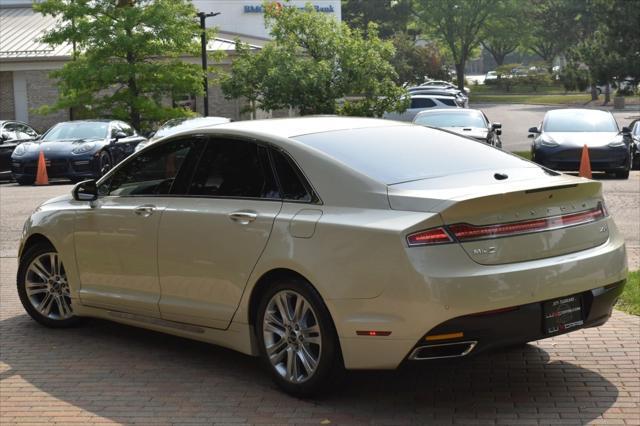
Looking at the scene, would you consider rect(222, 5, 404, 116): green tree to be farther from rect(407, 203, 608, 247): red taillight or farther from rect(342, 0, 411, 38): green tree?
rect(342, 0, 411, 38): green tree

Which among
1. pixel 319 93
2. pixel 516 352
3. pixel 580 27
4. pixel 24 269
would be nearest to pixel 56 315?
pixel 24 269

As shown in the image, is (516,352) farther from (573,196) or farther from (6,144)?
(6,144)

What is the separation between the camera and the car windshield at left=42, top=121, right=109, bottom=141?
23672 millimetres

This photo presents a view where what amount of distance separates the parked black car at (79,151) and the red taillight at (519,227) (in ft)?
57.5

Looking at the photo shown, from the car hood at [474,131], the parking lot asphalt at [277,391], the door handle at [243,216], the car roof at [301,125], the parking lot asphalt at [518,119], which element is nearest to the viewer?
the parking lot asphalt at [277,391]

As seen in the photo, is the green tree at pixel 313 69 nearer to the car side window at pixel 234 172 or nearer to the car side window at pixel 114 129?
the car side window at pixel 114 129

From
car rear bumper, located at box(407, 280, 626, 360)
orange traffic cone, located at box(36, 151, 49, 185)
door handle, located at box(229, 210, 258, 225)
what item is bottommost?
orange traffic cone, located at box(36, 151, 49, 185)

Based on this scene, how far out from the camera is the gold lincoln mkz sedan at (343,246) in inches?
210

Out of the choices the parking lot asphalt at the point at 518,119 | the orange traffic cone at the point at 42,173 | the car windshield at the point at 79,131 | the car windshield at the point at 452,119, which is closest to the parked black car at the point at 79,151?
the car windshield at the point at 79,131

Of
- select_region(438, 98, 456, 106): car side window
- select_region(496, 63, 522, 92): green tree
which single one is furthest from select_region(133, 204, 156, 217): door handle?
select_region(496, 63, 522, 92): green tree

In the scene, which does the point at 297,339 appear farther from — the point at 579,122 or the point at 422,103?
the point at 422,103

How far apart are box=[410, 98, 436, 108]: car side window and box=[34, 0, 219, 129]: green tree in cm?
949

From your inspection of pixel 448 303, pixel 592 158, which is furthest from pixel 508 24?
pixel 448 303

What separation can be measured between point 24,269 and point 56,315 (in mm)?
457
